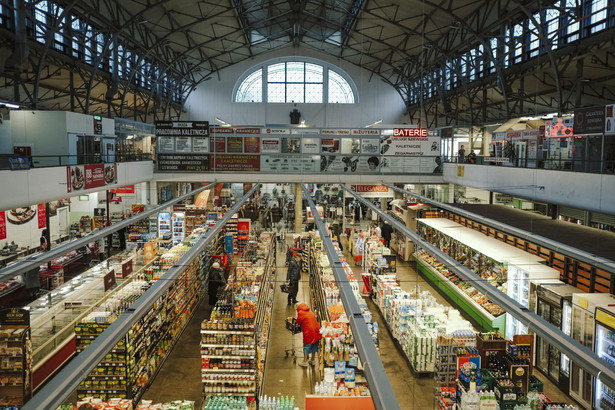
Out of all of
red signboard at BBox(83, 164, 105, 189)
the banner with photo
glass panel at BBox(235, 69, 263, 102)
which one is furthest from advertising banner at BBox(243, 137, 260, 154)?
glass panel at BBox(235, 69, 263, 102)

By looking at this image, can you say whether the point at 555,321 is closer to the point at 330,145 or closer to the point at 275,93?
the point at 330,145

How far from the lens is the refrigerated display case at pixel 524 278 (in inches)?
334

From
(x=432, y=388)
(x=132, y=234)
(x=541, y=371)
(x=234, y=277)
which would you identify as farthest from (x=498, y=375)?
(x=132, y=234)

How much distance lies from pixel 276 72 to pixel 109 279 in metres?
24.0

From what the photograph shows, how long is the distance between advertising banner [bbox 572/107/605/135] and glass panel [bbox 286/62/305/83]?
2281 centimetres

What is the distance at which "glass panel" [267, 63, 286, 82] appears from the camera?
31.2 m

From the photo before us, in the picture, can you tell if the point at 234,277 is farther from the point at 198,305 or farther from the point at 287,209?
the point at 287,209

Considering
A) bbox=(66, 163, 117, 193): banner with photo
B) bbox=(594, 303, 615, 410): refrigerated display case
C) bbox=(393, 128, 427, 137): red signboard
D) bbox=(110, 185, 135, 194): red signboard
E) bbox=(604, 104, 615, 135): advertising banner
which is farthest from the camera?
bbox=(110, 185, 135, 194): red signboard

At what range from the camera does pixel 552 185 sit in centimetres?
1091

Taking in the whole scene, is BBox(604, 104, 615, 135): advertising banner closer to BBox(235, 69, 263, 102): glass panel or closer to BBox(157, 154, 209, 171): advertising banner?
BBox(157, 154, 209, 171): advertising banner

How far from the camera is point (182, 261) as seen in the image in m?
4.85

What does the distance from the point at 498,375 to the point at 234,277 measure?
4857 millimetres

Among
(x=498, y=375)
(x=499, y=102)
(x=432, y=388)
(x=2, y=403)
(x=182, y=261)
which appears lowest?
(x=432, y=388)

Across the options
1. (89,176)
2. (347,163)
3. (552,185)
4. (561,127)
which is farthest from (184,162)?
(561,127)
